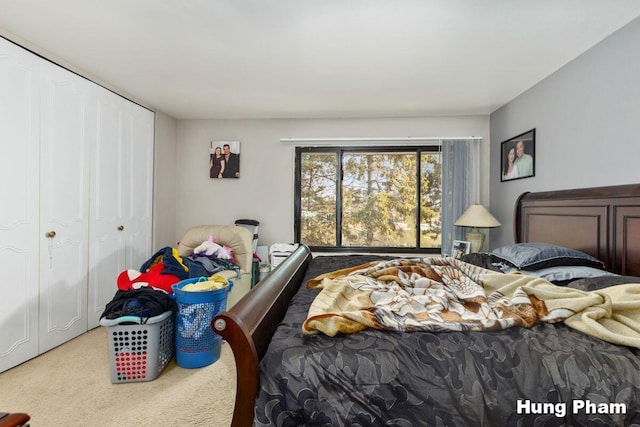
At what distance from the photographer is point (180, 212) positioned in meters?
4.28

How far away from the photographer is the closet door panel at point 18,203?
210 centimetres

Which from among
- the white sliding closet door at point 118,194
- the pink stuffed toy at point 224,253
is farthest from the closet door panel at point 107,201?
the pink stuffed toy at point 224,253

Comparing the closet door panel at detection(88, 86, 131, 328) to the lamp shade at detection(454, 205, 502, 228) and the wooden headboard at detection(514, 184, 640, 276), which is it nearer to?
the lamp shade at detection(454, 205, 502, 228)

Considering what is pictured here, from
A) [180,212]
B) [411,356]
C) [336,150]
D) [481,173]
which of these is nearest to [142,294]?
[411,356]

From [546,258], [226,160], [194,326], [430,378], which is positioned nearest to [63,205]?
[194,326]

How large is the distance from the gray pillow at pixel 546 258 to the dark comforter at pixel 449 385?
1086 mm

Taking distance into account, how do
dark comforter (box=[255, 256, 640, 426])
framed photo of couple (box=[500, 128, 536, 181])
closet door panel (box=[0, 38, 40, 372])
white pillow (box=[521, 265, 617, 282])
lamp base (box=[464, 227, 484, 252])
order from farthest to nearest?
1. lamp base (box=[464, 227, 484, 252])
2. framed photo of couple (box=[500, 128, 536, 181])
3. closet door panel (box=[0, 38, 40, 372])
4. white pillow (box=[521, 265, 617, 282])
5. dark comforter (box=[255, 256, 640, 426])

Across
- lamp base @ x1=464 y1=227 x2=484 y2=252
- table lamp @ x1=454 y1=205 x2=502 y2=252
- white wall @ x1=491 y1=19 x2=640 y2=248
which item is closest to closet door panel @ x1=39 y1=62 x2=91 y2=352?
table lamp @ x1=454 y1=205 x2=502 y2=252

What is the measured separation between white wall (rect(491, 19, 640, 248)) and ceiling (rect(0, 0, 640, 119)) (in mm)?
127

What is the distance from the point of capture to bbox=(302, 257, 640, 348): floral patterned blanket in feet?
3.78

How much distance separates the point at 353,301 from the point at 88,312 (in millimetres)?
2768

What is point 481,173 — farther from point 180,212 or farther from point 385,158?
point 180,212

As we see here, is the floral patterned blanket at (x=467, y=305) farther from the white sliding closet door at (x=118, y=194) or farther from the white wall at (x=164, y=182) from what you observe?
the white wall at (x=164, y=182)

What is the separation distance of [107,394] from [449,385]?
2.09 meters
